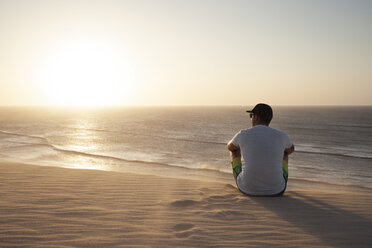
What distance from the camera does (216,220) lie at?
121 inches

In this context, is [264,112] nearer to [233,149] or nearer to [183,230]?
[233,149]

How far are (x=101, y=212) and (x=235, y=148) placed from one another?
205cm

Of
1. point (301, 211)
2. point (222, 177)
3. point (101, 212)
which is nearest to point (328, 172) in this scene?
point (222, 177)

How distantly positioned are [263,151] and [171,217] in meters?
1.49

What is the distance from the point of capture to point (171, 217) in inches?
124

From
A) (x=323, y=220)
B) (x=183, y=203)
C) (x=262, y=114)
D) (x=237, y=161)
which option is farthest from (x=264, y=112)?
(x=183, y=203)

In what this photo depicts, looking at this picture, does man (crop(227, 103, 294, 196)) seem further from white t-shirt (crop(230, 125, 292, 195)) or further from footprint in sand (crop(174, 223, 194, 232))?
footprint in sand (crop(174, 223, 194, 232))

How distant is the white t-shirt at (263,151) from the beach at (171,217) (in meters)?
0.44

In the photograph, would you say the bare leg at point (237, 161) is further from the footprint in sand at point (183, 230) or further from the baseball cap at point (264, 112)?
the footprint in sand at point (183, 230)

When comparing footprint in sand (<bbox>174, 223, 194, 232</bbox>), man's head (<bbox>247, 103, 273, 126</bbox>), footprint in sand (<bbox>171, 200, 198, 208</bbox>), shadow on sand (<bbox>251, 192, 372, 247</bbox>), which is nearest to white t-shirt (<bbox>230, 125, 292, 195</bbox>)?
man's head (<bbox>247, 103, 273, 126</bbox>)

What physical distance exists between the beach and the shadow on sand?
10 millimetres

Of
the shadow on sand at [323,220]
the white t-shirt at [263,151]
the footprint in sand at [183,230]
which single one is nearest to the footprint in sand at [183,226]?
the footprint in sand at [183,230]

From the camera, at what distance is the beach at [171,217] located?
101 inches

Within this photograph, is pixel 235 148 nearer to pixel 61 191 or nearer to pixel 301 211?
pixel 301 211
